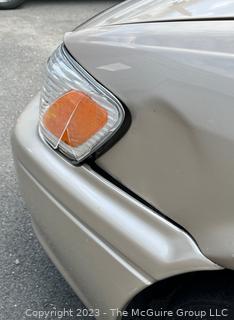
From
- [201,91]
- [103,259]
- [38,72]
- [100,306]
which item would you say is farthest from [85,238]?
[38,72]

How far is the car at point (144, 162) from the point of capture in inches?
52.7

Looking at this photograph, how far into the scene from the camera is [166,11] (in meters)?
1.70

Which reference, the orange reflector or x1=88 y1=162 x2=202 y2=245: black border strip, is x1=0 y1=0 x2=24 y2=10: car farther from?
x1=88 y1=162 x2=202 y2=245: black border strip

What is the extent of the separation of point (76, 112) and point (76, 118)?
2cm

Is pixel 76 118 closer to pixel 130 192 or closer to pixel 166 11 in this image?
pixel 130 192

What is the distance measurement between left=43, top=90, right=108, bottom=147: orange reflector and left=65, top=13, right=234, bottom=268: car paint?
0.25 feet

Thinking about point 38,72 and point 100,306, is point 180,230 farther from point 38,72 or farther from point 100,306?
point 38,72

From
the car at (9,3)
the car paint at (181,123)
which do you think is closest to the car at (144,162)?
the car paint at (181,123)

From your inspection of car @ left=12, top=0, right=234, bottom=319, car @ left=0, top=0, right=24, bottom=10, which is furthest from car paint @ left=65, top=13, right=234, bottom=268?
car @ left=0, top=0, right=24, bottom=10

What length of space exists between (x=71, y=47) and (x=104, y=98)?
0.98 ft

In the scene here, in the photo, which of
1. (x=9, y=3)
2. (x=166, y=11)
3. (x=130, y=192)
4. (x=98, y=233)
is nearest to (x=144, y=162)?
(x=130, y=192)

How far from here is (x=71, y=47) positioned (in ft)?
5.76

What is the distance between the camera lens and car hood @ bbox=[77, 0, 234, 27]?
1567mm

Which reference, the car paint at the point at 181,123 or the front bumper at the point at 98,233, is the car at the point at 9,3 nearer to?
the front bumper at the point at 98,233
